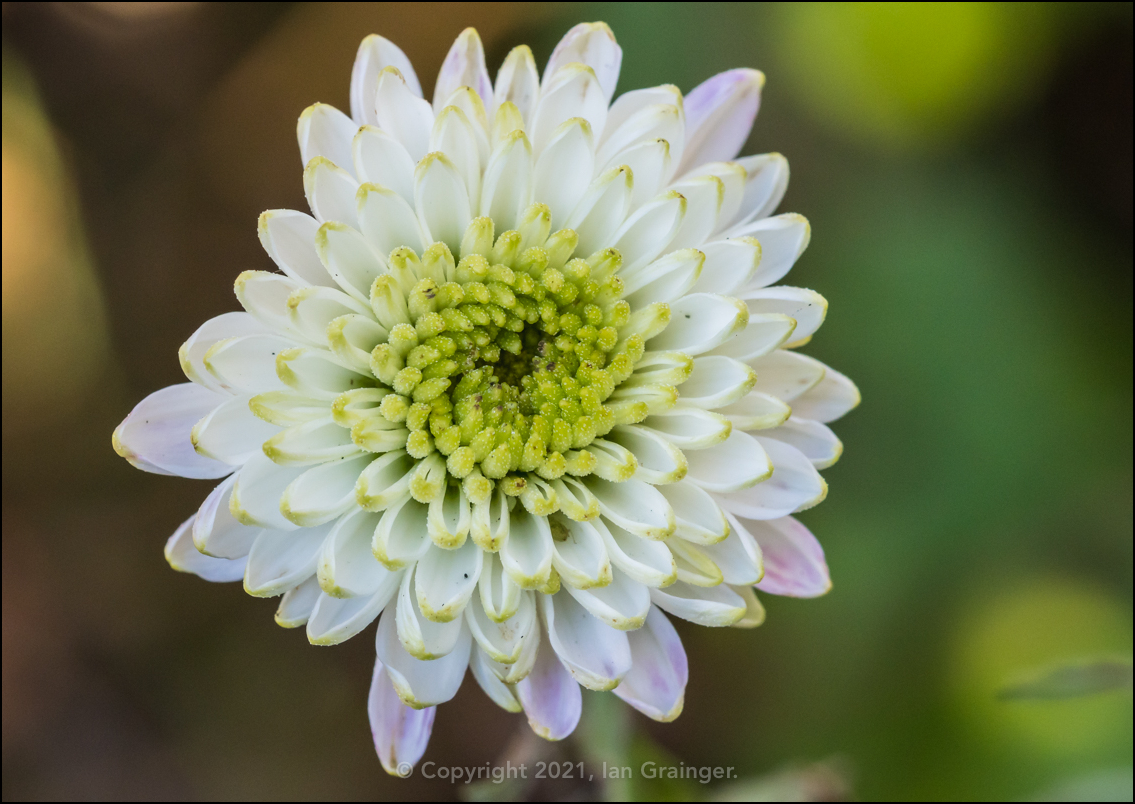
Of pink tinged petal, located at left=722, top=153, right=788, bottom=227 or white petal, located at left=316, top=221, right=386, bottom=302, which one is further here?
pink tinged petal, located at left=722, top=153, right=788, bottom=227

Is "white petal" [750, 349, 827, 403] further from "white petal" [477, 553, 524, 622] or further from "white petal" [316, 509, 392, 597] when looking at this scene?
"white petal" [316, 509, 392, 597]

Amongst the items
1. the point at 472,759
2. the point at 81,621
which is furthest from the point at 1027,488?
the point at 81,621

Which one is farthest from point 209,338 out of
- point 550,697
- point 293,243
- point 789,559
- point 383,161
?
point 789,559

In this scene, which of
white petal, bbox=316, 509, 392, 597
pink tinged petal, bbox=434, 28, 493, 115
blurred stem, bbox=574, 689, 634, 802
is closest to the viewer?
white petal, bbox=316, 509, 392, 597

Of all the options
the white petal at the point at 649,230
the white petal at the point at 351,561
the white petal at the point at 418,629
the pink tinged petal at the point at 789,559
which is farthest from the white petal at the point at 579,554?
the white petal at the point at 649,230

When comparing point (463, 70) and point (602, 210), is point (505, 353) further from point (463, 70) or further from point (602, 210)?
point (463, 70)

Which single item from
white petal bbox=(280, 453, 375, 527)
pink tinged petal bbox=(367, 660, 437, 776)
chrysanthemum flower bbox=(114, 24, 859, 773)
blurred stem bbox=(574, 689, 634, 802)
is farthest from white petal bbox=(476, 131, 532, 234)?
blurred stem bbox=(574, 689, 634, 802)

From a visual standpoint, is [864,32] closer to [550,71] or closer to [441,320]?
[550,71]
